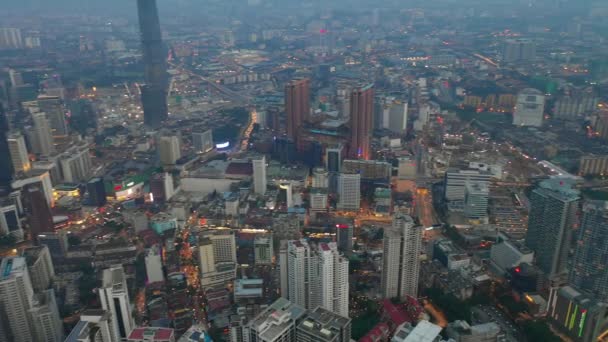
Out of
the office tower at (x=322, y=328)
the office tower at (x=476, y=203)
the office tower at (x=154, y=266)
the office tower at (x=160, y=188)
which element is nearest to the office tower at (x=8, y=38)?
the office tower at (x=160, y=188)

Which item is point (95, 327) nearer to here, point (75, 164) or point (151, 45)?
point (75, 164)

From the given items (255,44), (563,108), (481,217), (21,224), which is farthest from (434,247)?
(255,44)

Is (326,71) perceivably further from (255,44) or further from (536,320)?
(536,320)

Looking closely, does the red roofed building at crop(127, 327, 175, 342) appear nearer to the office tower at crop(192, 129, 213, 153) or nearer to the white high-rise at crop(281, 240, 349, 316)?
the white high-rise at crop(281, 240, 349, 316)

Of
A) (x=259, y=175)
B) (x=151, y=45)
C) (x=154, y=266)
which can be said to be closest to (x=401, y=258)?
(x=154, y=266)

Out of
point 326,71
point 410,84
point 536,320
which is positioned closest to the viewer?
point 536,320

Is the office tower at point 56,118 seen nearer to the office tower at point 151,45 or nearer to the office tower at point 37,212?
the office tower at point 151,45
